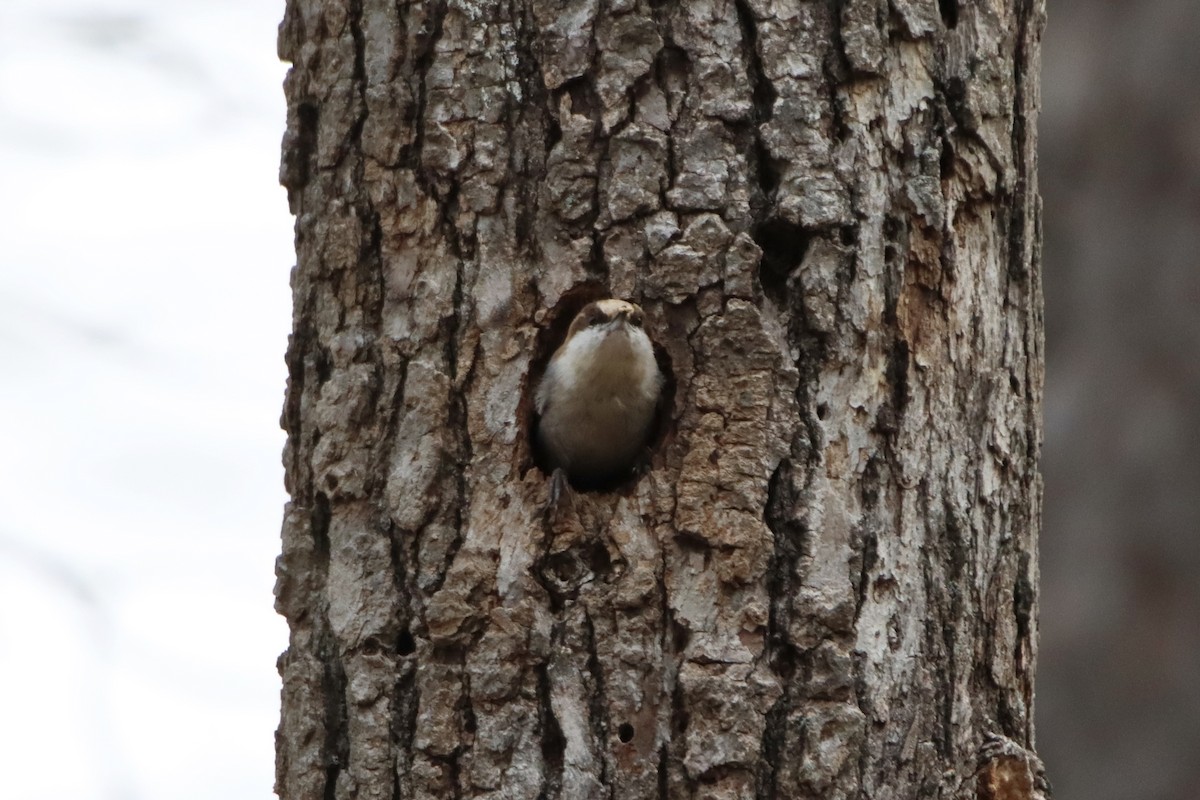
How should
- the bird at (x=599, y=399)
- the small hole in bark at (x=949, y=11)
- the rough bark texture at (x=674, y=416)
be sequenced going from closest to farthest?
the rough bark texture at (x=674, y=416), the bird at (x=599, y=399), the small hole in bark at (x=949, y=11)

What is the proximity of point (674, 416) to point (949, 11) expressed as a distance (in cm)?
107

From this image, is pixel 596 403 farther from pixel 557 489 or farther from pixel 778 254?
pixel 778 254

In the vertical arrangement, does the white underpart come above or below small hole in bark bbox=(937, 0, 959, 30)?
below

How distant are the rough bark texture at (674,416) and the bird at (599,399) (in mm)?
64

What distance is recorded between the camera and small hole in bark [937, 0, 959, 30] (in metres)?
3.08

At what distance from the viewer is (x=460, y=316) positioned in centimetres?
292

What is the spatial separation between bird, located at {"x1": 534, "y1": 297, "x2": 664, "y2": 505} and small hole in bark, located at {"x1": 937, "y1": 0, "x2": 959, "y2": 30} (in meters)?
0.95

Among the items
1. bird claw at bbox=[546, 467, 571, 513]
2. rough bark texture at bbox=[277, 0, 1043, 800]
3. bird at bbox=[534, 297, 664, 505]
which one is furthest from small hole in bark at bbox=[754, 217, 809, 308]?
bird claw at bbox=[546, 467, 571, 513]

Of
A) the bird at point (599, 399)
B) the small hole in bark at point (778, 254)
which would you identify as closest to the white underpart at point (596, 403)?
the bird at point (599, 399)

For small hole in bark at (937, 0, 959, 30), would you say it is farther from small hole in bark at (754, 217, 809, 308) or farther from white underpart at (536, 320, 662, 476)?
white underpart at (536, 320, 662, 476)

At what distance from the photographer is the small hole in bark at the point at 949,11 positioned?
3.08 m

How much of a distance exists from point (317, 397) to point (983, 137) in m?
1.50

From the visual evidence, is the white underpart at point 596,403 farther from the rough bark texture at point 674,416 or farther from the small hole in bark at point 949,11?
the small hole in bark at point 949,11

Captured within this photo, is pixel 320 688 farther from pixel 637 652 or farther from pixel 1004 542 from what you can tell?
pixel 1004 542
